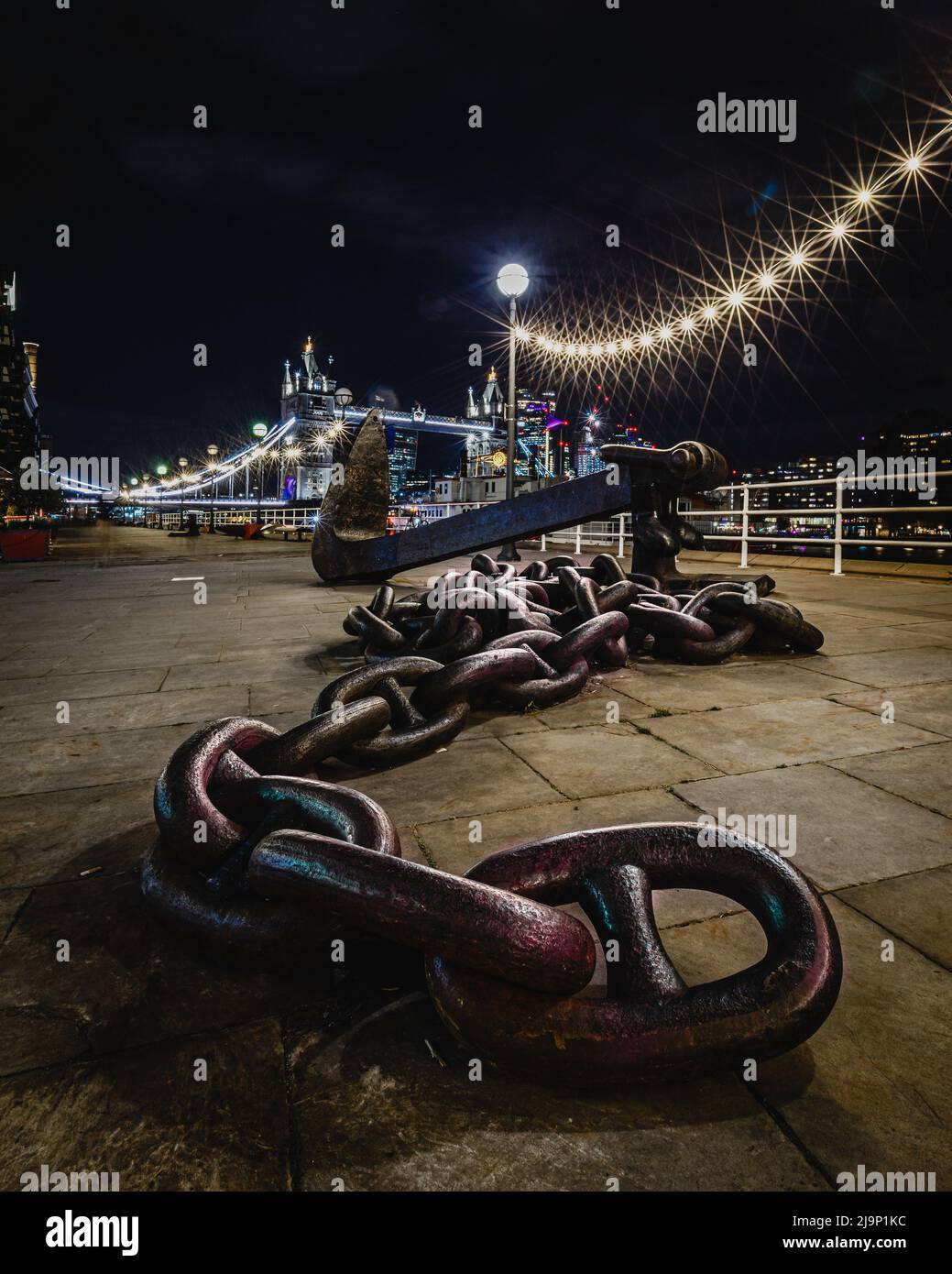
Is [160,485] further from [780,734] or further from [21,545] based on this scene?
[780,734]

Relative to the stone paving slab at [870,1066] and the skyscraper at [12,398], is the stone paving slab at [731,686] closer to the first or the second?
the stone paving slab at [870,1066]

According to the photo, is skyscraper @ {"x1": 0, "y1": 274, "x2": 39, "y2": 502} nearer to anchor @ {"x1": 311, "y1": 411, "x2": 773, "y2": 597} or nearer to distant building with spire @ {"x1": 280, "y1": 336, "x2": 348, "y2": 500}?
distant building with spire @ {"x1": 280, "y1": 336, "x2": 348, "y2": 500}

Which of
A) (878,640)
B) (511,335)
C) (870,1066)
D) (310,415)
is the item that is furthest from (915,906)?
(310,415)

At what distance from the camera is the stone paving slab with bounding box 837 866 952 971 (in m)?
1.31

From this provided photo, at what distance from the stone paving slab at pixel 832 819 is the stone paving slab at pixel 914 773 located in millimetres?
58

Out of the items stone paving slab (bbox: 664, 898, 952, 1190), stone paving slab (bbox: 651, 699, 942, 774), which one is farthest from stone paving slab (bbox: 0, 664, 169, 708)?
stone paving slab (bbox: 664, 898, 952, 1190)

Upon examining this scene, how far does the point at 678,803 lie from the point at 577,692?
108 centimetres

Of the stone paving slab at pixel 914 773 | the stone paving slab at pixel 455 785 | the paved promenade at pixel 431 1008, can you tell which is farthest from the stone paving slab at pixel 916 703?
A: the stone paving slab at pixel 455 785

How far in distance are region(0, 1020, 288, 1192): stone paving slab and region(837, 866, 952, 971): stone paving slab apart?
119cm

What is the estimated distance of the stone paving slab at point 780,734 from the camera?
233 centimetres
